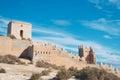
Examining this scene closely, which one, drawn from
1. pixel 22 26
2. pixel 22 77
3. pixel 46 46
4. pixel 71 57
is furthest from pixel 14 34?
pixel 22 77

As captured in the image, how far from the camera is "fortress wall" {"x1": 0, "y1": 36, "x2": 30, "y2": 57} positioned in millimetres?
43966

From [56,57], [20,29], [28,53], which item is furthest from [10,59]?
[20,29]

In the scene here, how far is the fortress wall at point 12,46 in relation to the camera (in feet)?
144

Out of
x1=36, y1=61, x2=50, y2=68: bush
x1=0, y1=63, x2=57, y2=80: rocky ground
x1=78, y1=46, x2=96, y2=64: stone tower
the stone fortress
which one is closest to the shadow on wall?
the stone fortress

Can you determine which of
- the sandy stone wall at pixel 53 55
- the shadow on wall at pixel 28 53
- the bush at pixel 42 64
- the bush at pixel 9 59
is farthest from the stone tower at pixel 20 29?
the bush at pixel 42 64

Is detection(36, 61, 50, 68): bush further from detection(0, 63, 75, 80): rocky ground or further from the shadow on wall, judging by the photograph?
the shadow on wall

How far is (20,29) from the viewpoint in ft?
157

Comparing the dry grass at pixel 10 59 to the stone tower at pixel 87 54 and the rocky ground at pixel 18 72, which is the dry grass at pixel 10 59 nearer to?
the rocky ground at pixel 18 72

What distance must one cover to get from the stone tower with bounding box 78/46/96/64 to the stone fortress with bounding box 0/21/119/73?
4.02 metres

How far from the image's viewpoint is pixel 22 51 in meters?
45.4

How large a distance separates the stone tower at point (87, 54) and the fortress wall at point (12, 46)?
1269cm

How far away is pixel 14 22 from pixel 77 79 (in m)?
18.8

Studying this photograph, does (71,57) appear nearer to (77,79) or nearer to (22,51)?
(22,51)

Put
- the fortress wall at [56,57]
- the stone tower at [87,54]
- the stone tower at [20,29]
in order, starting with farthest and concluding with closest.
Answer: the stone tower at [87,54]
the stone tower at [20,29]
the fortress wall at [56,57]
